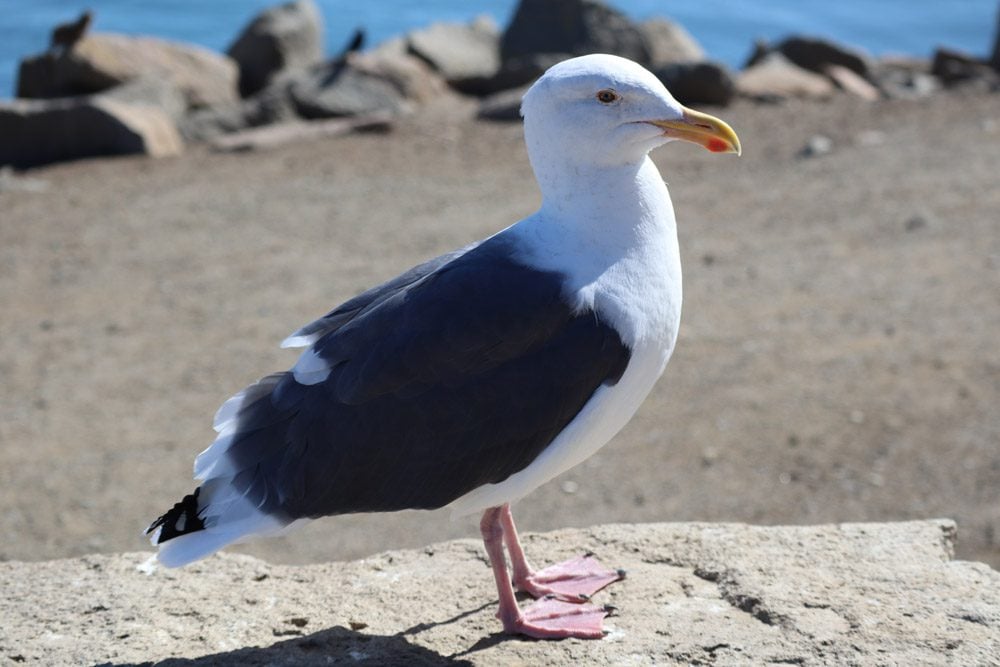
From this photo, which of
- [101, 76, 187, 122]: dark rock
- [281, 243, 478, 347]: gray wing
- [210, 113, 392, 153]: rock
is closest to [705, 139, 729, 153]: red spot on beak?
[281, 243, 478, 347]: gray wing

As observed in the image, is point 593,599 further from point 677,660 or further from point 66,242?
point 66,242

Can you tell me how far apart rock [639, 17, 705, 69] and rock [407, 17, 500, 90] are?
196 cm

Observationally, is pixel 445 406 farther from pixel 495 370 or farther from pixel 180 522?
pixel 180 522

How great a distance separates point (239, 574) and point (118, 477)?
366 centimetres

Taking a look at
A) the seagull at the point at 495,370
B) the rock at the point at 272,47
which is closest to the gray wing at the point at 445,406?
the seagull at the point at 495,370

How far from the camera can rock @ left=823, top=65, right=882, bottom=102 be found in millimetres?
15367

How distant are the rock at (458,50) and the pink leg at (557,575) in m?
11.9

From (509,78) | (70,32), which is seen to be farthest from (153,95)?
(509,78)

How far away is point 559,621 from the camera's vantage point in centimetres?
438

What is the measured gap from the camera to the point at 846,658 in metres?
4.07

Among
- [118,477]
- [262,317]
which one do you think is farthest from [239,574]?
[262,317]

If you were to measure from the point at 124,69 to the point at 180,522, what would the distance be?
12.7 meters

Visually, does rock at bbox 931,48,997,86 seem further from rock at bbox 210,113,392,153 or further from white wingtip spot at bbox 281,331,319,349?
white wingtip spot at bbox 281,331,319,349

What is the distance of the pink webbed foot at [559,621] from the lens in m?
4.32
